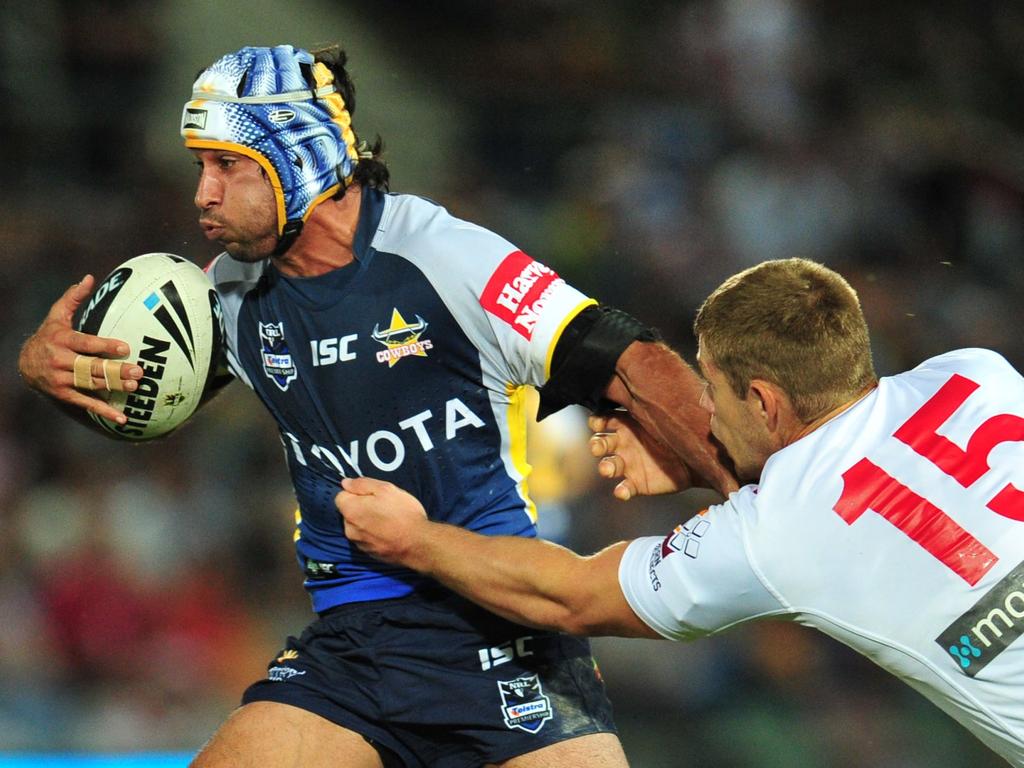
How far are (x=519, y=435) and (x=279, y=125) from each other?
1.13 m

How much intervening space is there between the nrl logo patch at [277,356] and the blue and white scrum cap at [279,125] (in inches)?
10.5

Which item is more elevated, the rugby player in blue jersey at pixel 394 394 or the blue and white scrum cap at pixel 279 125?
the blue and white scrum cap at pixel 279 125

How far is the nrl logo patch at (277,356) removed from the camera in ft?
12.6

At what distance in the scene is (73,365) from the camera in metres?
3.74

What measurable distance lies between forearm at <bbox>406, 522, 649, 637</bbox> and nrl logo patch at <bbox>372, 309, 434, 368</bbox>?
1.74 ft

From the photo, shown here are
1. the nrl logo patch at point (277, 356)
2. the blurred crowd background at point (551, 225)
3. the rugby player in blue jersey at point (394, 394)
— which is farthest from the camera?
the blurred crowd background at point (551, 225)

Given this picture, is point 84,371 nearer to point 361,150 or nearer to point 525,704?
point 361,150

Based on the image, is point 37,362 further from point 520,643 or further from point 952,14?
point 952,14

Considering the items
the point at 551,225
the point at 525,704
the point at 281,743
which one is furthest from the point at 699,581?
the point at 551,225

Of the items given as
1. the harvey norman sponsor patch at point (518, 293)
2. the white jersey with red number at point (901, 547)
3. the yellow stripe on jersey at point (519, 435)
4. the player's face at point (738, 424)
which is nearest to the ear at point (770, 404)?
the player's face at point (738, 424)

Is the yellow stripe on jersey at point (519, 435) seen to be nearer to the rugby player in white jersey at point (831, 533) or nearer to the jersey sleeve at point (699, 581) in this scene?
the rugby player in white jersey at point (831, 533)

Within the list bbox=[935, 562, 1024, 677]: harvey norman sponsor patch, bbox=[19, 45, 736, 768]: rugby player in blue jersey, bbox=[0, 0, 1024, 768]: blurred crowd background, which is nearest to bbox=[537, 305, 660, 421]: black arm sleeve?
bbox=[19, 45, 736, 768]: rugby player in blue jersey

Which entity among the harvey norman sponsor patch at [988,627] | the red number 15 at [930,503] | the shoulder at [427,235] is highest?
the shoulder at [427,235]

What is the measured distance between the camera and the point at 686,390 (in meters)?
3.58
